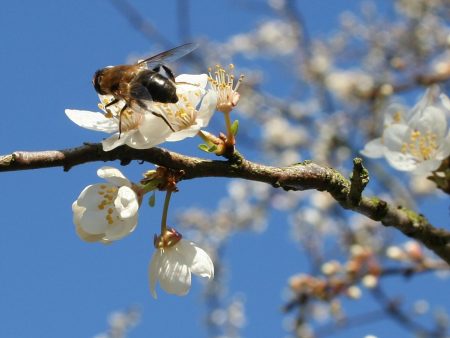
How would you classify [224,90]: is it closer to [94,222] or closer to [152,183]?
[152,183]

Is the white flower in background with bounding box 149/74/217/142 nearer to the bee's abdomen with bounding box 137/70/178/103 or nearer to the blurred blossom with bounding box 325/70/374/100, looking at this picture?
the bee's abdomen with bounding box 137/70/178/103

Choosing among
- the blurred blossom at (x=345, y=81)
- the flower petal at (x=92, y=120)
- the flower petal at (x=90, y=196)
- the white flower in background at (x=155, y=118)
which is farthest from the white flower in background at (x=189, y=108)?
the blurred blossom at (x=345, y=81)

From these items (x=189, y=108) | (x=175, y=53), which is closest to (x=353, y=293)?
(x=175, y=53)

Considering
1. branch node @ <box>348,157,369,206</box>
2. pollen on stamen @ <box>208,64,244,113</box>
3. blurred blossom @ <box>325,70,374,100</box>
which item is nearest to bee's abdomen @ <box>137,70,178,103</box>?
pollen on stamen @ <box>208,64,244,113</box>

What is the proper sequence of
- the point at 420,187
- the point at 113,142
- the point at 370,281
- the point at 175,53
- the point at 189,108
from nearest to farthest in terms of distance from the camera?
the point at 113,142
the point at 189,108
the point at 175,53
the point at 370,281
the point at 420,187

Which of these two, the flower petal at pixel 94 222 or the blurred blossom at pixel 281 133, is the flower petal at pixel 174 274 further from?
the blurred blossom at pixel 281 133
